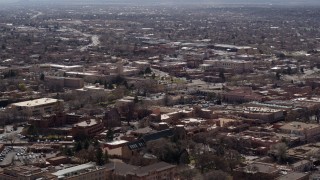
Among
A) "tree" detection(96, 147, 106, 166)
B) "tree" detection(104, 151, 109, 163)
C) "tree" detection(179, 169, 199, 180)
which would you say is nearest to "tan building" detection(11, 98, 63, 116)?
"tree" detection(104, 151, 109, 163)

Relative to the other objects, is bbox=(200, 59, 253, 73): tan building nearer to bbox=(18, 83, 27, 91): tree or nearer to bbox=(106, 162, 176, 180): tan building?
bbox=(18, 83, 27, 91): tree

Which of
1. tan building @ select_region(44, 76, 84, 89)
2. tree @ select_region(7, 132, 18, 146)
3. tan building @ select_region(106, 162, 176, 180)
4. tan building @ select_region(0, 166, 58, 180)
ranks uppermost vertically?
tan building @ select_region(0, 166, 58, 180)

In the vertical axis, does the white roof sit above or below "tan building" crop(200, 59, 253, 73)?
above

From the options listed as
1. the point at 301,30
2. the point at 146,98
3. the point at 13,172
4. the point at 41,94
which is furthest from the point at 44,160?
the point at 301,30

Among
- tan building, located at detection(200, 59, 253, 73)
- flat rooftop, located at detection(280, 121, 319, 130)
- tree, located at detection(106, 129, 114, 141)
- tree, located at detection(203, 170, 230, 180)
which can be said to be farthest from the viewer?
tan building, located at detection(200, 59, 253, 73)

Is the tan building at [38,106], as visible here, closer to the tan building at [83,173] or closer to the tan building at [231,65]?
the tan building at [83,173]

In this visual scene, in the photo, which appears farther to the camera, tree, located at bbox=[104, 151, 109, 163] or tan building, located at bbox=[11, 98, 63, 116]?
tan building, located at bbox=[11, 98, 63, 116]

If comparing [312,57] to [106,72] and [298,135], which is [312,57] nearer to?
[106,72]

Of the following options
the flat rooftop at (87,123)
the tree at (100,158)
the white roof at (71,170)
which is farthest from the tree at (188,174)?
the flat rooftop at (87,123)
